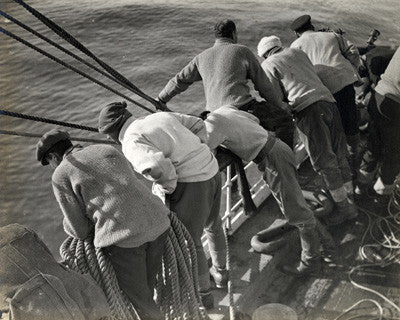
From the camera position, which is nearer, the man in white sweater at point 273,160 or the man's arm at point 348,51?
the man in white sweater at point 273,160

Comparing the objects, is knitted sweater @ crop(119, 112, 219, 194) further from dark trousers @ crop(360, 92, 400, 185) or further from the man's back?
dark trousers @ crop(360, 92, 400, 185)

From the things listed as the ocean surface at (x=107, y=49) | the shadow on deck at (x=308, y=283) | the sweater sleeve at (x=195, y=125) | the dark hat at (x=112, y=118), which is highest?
the dark hat at (x=112, y=118)

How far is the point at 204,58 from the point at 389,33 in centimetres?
1456

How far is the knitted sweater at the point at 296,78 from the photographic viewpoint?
443 centimetres

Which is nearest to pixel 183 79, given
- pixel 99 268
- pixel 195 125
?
pixel 195 125

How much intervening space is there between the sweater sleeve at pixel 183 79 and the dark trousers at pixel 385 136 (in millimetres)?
1700

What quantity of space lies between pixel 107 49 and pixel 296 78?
1370cm

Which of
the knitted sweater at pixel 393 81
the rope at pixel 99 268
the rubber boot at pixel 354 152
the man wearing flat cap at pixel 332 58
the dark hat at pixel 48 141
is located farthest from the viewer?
the rubber boot at pixel 354 152

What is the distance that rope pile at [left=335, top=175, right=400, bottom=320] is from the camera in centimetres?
403

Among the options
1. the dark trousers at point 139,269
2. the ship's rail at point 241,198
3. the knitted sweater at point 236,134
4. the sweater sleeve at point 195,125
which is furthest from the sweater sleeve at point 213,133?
the dark trousers at point 139,269

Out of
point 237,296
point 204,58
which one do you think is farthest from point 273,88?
point 237,296

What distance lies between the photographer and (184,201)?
3.33m

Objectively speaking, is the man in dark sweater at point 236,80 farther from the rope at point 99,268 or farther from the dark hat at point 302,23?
the rope at point 99,268

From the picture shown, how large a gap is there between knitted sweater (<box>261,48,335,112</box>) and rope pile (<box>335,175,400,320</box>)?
1.23 m
